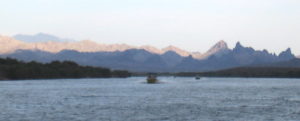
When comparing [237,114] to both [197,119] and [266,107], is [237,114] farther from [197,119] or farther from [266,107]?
[266,107]

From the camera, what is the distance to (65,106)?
77938 millimetres

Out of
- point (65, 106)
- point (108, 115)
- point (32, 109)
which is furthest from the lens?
point (65, 106)

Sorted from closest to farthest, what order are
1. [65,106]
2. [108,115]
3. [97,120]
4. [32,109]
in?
[97,120] < [108,115] < [32,109] < [65,106]

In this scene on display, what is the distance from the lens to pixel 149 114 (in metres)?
66.0

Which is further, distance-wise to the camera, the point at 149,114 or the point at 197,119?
the point at 149,114

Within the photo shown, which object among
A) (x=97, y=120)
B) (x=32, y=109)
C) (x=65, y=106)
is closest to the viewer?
(x=97, y=120)

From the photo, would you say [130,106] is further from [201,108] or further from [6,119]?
[6,119]

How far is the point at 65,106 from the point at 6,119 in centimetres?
1816

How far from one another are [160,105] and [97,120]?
2214 cm

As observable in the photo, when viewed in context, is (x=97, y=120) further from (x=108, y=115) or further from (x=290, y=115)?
(x=290, y=115)

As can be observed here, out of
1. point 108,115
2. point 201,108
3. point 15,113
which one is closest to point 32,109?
point 15,113

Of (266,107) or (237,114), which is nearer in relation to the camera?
(237,114)

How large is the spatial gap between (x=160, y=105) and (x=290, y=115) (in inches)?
810

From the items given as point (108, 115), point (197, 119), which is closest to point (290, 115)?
point (197, 119)
